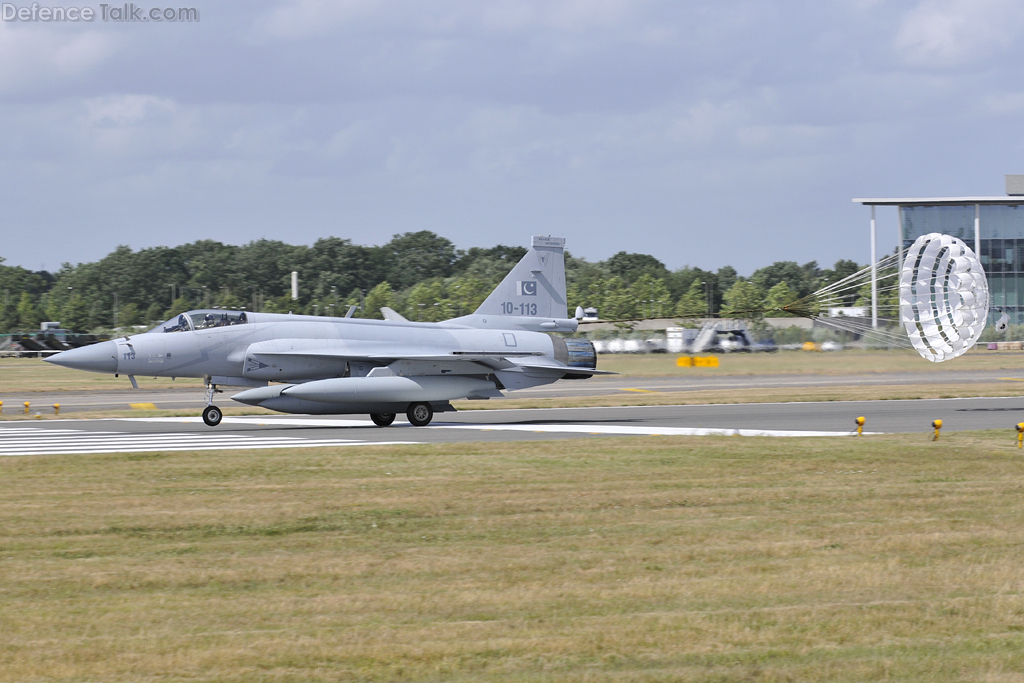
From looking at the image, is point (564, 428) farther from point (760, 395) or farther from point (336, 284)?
point (336, 284)

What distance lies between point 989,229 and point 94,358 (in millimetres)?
72071

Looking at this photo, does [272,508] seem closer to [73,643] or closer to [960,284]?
[73,643]

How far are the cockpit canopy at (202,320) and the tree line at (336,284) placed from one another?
69.3m

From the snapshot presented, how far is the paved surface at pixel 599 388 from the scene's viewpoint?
3167cm

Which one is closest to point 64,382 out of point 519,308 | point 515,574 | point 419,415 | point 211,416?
point 211,416

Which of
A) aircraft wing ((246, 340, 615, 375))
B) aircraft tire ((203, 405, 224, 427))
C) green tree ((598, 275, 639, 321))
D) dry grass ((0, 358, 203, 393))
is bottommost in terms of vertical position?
aircraft tire ((203, 405, 224, 427))

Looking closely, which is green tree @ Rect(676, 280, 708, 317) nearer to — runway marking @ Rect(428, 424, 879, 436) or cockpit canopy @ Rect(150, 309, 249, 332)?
runway marking @ Rect(428, 424, 879, 436)

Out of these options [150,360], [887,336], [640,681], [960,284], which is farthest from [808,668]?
[887,336]

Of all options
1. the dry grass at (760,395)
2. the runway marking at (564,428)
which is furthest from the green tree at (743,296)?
the runway marking at (564,428)

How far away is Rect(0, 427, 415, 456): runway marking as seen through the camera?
58.1ft

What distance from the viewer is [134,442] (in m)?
19.1

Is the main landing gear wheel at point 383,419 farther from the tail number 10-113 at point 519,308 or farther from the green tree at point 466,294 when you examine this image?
the green tree at point 466,294

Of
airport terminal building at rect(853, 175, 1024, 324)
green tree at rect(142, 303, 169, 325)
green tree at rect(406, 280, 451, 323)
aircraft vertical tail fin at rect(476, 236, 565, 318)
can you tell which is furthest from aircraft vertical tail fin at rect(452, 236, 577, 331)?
green tree at rect(142, 303, 169, 325)

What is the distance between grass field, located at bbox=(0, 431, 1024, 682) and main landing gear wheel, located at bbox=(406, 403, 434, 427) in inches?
352
